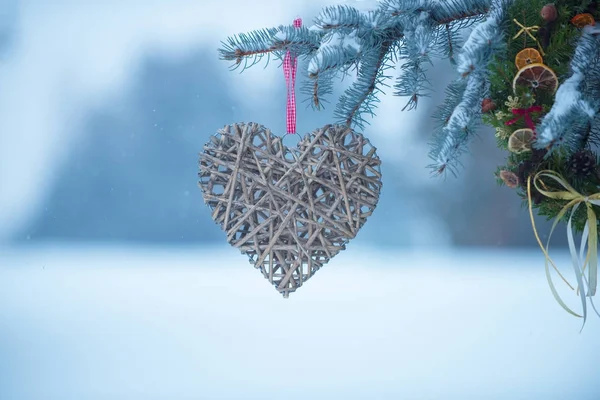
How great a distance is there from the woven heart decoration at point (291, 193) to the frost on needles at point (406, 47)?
0.04m

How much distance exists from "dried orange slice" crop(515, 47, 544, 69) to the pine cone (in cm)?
8

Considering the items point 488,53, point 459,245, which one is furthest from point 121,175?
point 488,53

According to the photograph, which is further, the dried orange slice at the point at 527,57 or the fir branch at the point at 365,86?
the fir branch at the point at 365,86

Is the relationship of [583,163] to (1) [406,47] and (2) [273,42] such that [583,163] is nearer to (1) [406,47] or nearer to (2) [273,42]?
(1) [406,47]

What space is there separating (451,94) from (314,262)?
8.6 inches

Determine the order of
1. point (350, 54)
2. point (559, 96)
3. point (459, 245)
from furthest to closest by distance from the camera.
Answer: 1. point (459, 245)
2. point (350, 54)
3. point (559, 96)

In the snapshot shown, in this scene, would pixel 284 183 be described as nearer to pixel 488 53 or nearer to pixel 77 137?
pixel 488 53

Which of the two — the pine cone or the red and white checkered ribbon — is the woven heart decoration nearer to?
the red and white checkered ribbon

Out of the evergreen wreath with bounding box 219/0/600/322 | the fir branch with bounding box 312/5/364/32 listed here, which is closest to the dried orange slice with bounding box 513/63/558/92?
the evergreen wreath with bounding box 219/0/600/322

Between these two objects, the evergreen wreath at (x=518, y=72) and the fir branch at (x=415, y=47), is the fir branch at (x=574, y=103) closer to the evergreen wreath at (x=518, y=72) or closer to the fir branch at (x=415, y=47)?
the evergreen wreath at (x=518, y=72)

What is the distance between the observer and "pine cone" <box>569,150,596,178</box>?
0.50m

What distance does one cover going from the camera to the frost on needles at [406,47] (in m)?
0.50

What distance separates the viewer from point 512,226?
4.74 ft

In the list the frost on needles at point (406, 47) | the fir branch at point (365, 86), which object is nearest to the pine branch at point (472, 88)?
the frost on needles at point (406, 47)
